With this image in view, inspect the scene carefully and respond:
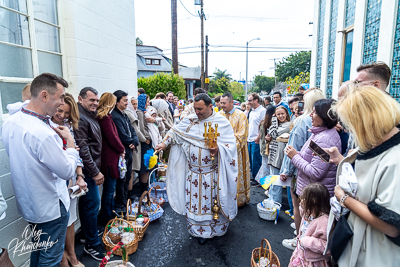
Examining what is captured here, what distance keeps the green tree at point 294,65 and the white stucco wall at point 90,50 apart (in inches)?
1376

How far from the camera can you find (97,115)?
142 inches

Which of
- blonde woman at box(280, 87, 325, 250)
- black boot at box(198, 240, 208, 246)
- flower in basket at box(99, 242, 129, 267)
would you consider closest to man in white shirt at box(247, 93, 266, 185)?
blonde woman at box(280, 87, 325, 250)

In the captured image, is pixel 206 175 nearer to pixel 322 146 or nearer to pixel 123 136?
pixel 322 146

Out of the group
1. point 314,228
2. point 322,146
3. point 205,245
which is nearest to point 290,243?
point 205,245

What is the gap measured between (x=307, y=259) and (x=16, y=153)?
105 inches

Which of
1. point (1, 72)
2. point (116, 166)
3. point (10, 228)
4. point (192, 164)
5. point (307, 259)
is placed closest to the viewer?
point (307, 259)

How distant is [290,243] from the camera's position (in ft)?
11.3

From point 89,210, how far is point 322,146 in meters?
2.95

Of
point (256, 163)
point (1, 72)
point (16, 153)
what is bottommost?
A: point (256, 163)

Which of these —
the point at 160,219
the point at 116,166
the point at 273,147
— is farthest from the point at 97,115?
the point at 273,147

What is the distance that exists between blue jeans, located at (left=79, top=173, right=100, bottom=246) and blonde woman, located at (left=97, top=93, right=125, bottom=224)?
59 centimetres

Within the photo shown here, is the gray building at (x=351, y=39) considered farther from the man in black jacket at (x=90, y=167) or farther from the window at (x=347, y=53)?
the man in black jacket at (x=90, y=167)

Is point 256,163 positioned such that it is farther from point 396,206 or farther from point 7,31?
point 7,31

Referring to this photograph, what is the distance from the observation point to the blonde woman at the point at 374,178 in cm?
142
